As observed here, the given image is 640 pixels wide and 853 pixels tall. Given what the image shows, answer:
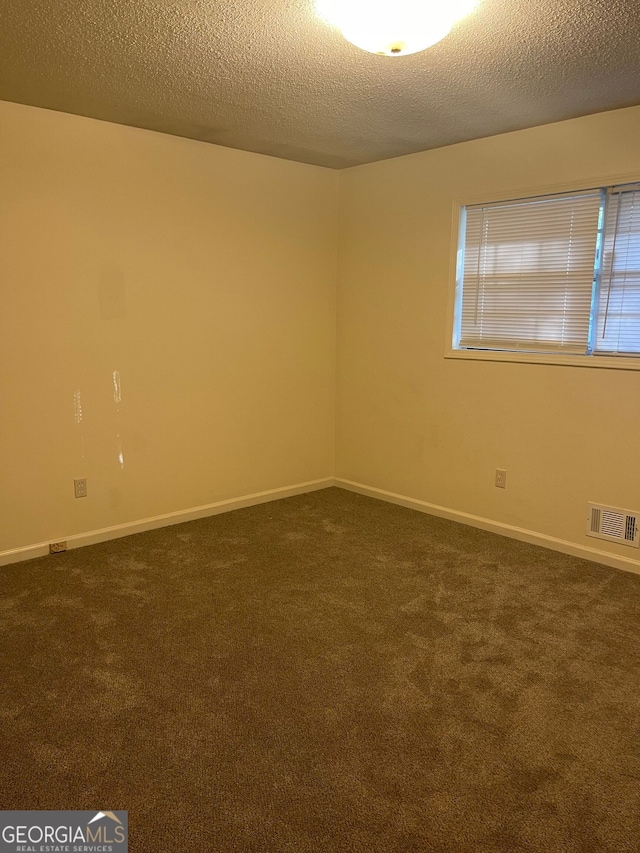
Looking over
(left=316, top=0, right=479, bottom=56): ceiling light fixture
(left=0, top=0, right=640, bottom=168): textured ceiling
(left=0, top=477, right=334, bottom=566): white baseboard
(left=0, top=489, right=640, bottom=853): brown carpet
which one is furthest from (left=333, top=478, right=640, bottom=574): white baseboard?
(left=316, top=0, right=479, bottom=56): ceiling light fixture

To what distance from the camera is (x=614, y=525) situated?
3.52 m

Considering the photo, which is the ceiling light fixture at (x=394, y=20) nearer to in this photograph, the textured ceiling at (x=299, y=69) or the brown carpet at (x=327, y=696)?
the textured ceiling at (x=299, y=69)

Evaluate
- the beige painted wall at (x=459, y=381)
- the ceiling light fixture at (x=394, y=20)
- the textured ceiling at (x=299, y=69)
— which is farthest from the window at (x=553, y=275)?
the ceiling light fixture at (x=394, y=20)

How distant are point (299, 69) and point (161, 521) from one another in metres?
2.83

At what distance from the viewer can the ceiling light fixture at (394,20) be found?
2.10 meters

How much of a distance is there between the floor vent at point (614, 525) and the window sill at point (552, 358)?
2.70 ft

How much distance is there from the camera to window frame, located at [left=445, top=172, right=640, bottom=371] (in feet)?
11.0

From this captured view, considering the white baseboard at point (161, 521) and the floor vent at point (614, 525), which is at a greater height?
the floor vent at point (614, 525)

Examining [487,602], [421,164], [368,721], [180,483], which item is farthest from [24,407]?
[421,164]

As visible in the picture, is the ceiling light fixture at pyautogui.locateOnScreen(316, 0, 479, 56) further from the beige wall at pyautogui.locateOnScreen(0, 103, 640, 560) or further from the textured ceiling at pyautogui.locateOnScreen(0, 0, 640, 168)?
the beige wall at pyautogui.locateOnScreen(0, 103, 640, 560)

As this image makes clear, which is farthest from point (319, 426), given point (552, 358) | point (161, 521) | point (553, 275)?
point (553, 275)

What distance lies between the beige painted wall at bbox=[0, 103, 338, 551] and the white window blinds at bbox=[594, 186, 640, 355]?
2.16 m

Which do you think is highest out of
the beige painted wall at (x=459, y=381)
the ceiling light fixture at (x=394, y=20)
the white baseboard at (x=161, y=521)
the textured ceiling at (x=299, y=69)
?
the textured ceiling at (x=299, y=69)

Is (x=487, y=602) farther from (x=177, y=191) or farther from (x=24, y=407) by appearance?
(x=177, y=191)
